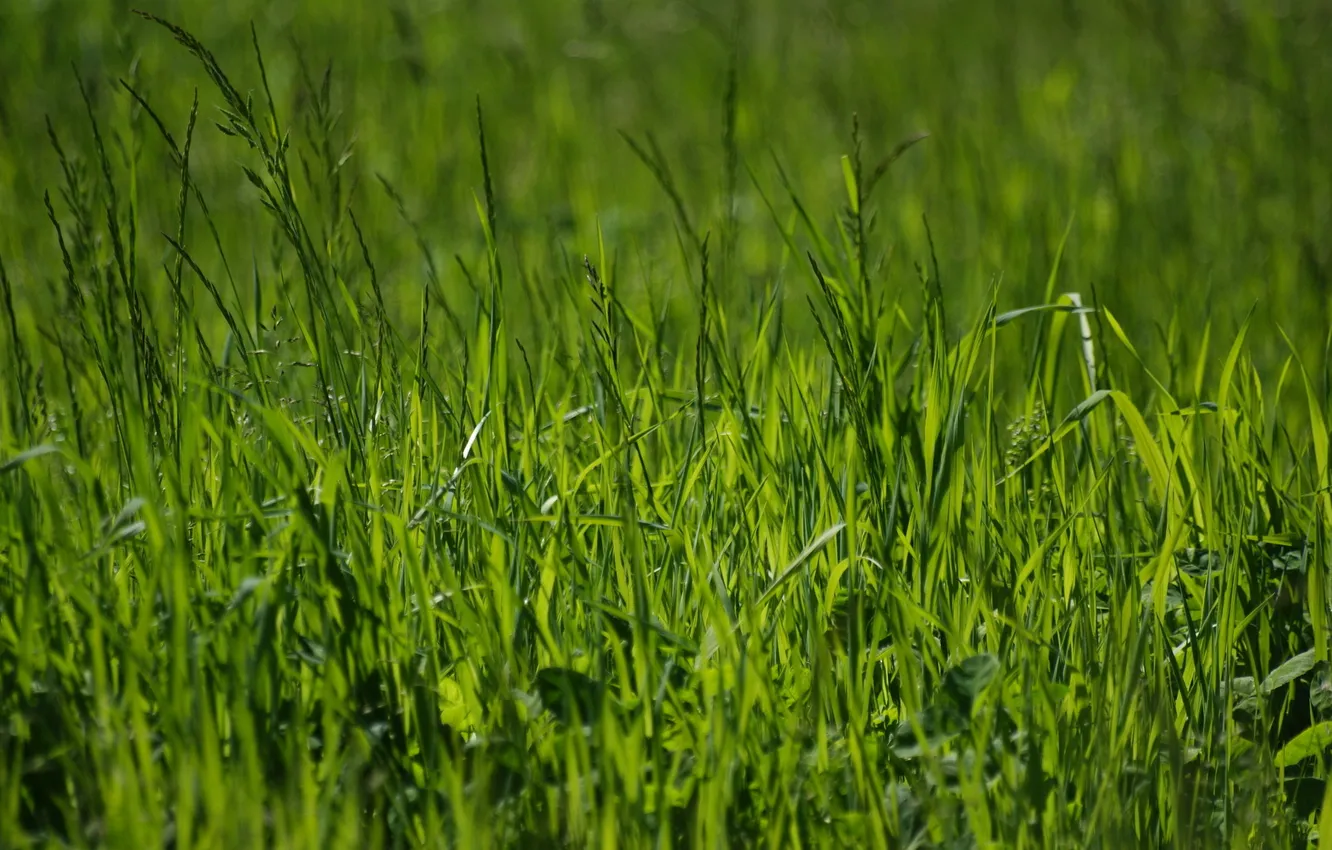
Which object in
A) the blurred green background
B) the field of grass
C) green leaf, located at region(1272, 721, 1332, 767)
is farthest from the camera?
the blurred green background

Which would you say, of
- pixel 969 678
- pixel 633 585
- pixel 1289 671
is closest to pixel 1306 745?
pixel 1289 671

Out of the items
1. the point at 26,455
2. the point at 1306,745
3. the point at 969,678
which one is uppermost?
the point at 26,455

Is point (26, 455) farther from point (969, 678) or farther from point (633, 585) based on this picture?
point (969, 678)

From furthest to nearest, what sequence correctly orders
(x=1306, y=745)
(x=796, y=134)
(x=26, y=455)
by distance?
(x=796, y=134) → (x=1306, y=745) → (x=26, y=455)

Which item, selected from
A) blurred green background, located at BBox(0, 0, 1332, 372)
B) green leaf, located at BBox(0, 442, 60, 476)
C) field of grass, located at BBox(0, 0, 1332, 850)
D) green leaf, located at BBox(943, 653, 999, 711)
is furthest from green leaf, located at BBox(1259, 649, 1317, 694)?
green leaf, located at BBox(0, 442, 60, 476)

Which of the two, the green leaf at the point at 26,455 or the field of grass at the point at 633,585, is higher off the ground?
the green leaf at the point at 26,455

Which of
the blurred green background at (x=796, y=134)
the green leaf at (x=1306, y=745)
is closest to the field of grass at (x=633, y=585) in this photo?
the green leaf at (x=1306, y=745)

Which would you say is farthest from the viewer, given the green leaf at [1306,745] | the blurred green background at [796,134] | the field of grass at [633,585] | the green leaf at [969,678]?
the blurred green background at [796,134]

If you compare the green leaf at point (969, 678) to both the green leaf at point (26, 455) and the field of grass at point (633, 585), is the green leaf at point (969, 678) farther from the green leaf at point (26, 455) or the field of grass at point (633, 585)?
the green leaf at point (26, 455)

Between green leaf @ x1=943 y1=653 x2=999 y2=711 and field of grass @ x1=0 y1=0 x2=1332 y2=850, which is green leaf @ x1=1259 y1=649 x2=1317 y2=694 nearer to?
field of grass @ x1=0 y1=0 x2=1332 y2=850

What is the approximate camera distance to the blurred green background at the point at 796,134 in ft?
12.7

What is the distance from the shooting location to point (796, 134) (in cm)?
570

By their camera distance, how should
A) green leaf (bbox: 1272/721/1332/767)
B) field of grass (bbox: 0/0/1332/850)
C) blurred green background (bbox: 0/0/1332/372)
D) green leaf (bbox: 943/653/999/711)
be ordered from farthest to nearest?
blurred green background (bbox: 0/0/1332/372), green leaf (bbox: 1272/721/1332/767), green leaf (bbox: 943/653/999/711), field of grass (bbox: 0/0/1332/850)

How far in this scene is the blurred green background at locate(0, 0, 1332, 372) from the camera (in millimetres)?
3885
